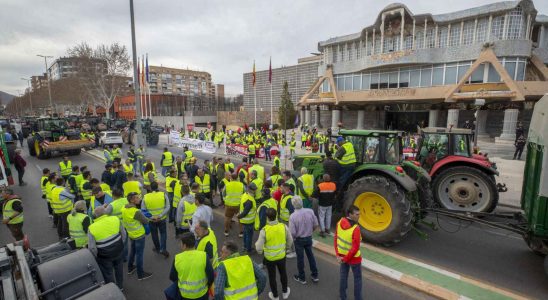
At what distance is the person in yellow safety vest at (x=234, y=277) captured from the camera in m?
3.10

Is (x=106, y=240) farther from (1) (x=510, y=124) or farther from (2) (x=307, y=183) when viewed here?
(1) (x=510, y=124)

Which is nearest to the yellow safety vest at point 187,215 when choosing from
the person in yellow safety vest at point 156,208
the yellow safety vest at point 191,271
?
the person in yellow safety vest at point 156,208

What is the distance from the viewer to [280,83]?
173ft

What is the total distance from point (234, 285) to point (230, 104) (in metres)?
59.5

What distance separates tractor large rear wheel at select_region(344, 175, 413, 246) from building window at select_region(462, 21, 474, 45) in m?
29.0

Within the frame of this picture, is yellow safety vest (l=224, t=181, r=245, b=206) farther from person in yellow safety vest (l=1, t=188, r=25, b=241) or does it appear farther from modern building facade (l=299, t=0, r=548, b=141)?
modern building facade (l=299, t=0, r=548, b=141)

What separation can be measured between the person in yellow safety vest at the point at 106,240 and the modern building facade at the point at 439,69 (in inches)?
1166

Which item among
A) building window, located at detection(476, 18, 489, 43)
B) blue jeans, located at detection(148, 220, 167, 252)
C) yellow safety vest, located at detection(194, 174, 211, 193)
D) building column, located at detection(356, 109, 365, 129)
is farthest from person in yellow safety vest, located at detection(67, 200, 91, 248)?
building column, located at detection(356, 109, 365, 129)

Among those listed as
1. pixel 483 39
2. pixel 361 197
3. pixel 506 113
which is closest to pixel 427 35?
pixel 483 39

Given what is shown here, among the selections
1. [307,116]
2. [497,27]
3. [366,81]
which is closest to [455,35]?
[497,27]

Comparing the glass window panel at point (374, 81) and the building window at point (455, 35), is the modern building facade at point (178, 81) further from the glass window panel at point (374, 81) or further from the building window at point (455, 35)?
the building window at point (455, 35)

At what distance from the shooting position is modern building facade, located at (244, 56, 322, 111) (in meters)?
48.8

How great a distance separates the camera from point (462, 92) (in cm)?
2614

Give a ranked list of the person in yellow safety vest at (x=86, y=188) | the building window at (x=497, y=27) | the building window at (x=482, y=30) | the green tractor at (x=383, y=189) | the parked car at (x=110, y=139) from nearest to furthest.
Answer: the green tractor at (x=383, y=189) < the person in yellow safety vest at (x=86, y=188) < the parked car at (x=110, y=139) < the building window at (x=497, y=27) < the building window at (x=482, y=30)
